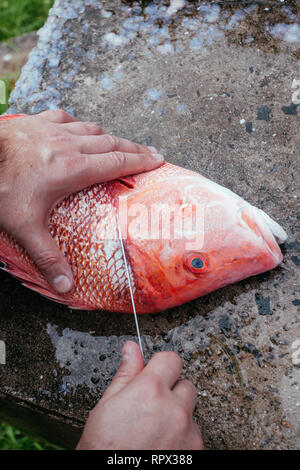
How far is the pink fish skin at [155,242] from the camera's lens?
2.03 metres

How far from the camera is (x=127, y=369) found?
178 centimetres

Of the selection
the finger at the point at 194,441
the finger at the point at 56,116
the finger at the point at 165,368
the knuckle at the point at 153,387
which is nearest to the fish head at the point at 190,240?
the finger at the point at 165,368

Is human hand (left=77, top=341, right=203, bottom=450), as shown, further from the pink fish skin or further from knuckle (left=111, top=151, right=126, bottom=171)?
knuckle (left=111, top=151, right=126, bottom=171)

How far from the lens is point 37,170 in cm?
209

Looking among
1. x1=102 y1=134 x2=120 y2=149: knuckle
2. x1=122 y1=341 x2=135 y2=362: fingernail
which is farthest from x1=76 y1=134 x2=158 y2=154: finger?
x1=122 y1=341 x2=135 y2=362: fingernail

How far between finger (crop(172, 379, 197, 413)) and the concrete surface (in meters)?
0.48

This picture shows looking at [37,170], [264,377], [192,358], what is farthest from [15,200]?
[264,377]

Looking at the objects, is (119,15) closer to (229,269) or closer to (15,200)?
(15,200)

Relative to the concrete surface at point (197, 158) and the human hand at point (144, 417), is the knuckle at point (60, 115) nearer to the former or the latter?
the concrete surface at point (197, 158)

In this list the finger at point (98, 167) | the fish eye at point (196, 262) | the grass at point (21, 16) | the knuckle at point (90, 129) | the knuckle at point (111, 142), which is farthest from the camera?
the grass at point (21, 16)

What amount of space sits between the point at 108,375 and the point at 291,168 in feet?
5.49

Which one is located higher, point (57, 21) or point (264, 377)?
point (57, 21)

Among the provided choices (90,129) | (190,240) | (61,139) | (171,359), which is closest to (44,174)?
(61,139)

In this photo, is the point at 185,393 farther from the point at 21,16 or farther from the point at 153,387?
the point at 21,16
